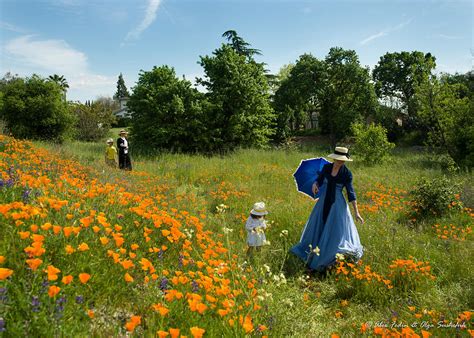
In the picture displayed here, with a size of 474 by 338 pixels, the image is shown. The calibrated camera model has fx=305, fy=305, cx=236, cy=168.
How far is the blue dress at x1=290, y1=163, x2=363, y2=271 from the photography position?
4.27 m

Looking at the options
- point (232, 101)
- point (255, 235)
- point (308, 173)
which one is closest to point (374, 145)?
point (232, 101)

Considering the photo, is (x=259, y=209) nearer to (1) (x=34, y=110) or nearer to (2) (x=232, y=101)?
(2) (x=232, y=101)

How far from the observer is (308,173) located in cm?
510

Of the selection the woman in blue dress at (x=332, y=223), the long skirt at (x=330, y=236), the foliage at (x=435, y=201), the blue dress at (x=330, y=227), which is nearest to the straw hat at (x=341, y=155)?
the woman in blue dress at (x=332, y=223)

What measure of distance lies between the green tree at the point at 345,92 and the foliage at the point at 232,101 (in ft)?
38.4

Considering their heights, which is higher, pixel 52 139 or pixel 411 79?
pixel 411 79

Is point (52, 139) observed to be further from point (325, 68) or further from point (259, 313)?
point (325, 68)

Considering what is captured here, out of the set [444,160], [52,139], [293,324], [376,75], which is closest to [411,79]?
[376,75]

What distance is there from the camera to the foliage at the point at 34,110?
1619 cm

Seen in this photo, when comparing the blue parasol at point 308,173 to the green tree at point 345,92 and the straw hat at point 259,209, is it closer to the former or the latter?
the straw hat at point 259,209

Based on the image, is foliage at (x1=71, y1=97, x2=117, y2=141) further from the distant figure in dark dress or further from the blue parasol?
the blue parasol

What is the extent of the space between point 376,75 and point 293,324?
1598 inches

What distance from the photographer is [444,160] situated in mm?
13484

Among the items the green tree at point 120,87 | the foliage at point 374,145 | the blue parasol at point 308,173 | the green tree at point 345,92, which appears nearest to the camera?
the blue parasol at point 308,173
